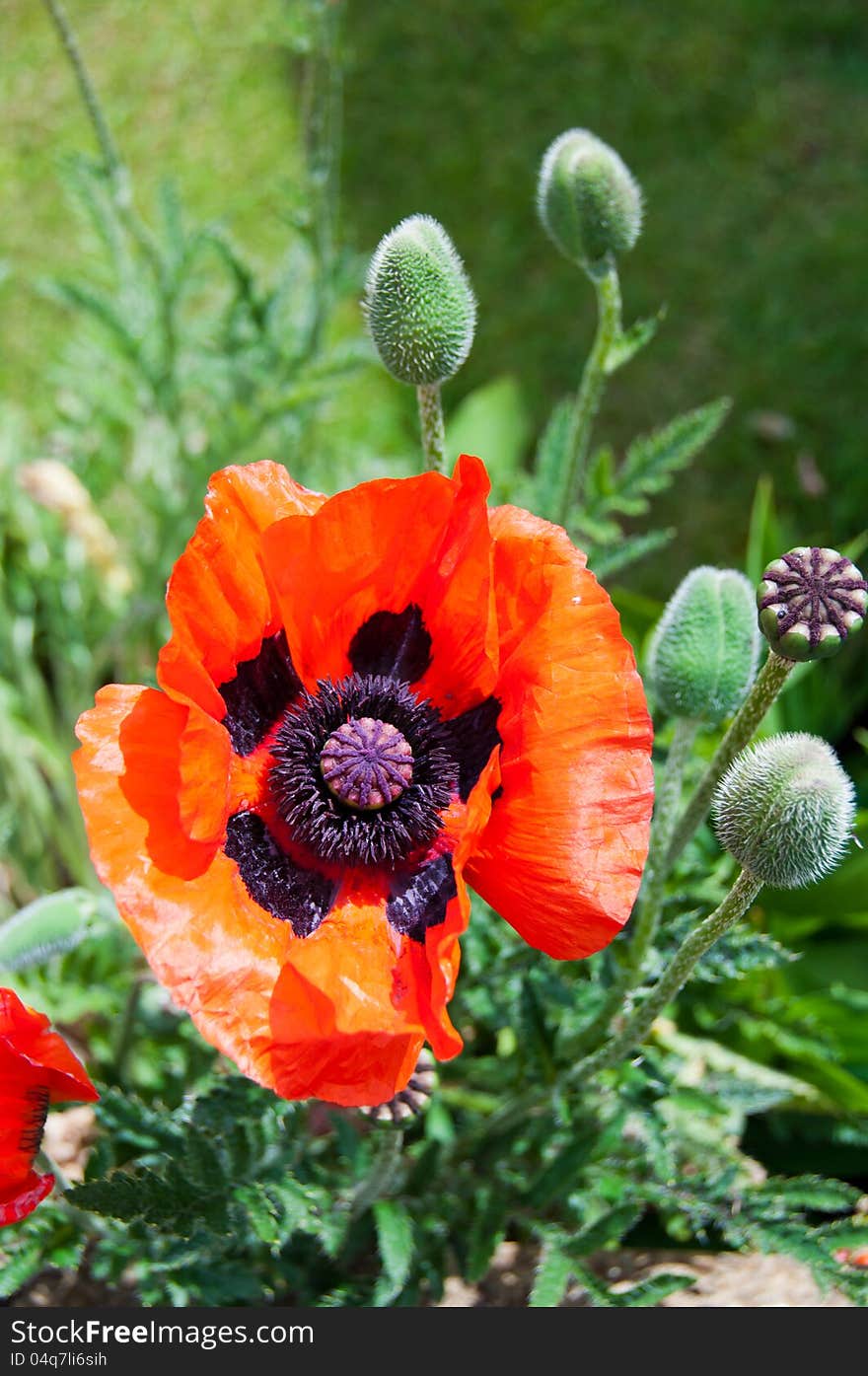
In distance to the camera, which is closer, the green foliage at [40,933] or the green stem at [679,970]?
the green stem at [679,970]

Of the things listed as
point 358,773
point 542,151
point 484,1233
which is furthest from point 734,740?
point 542,151

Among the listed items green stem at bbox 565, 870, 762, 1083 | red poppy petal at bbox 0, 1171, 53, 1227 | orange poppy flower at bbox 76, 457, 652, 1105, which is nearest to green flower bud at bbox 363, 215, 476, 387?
orange poppy flower at bbox 76, 457, 652, 1105

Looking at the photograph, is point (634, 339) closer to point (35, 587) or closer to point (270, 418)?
point (270, 418)

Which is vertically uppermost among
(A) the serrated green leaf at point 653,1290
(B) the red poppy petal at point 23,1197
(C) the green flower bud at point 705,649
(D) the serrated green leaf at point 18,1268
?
(C) the green flower bud at point 705,649

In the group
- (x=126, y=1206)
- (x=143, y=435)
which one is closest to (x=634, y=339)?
(x=126, y=1206)

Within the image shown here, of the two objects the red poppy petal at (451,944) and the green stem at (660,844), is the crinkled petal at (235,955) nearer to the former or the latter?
the red poppy petal at (451,944)

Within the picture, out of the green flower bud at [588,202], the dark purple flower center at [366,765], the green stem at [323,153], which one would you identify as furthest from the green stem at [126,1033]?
the green stem at [323,153]
